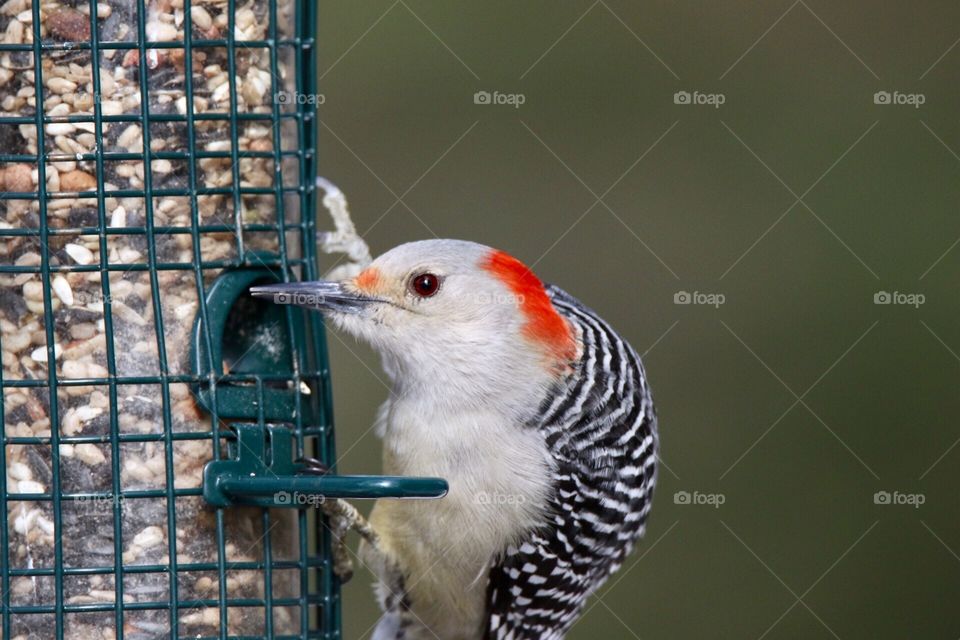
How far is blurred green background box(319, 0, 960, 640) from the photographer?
9.84m

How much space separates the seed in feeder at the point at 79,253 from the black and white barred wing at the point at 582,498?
194 cm

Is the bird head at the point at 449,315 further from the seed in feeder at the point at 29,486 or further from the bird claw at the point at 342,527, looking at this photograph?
the seed in feeder at the point at 29,486

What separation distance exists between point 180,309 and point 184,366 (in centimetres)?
21

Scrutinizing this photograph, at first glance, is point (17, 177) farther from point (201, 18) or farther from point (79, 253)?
point (201, 18)

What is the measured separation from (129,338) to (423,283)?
1191 mm

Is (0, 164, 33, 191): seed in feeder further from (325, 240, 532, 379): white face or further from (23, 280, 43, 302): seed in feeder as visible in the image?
(325, 240, 532, 379): white face

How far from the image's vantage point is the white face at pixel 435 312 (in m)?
5.66

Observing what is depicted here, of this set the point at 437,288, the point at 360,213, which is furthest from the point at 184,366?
the point at 360,213

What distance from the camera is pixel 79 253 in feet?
16.8

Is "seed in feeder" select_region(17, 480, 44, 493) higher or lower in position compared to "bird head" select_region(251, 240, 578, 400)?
lower

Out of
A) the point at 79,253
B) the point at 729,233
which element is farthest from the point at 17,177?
the point at 729,233

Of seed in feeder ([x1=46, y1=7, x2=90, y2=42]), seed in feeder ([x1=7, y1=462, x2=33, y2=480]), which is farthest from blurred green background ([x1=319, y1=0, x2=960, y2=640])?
seed in feeder ([x1=46, y1=7, x2=90, y2=42])

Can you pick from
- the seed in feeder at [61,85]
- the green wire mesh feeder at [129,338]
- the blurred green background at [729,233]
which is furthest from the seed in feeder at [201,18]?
the blurred green background at [729,233]

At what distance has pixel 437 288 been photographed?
5.72m
